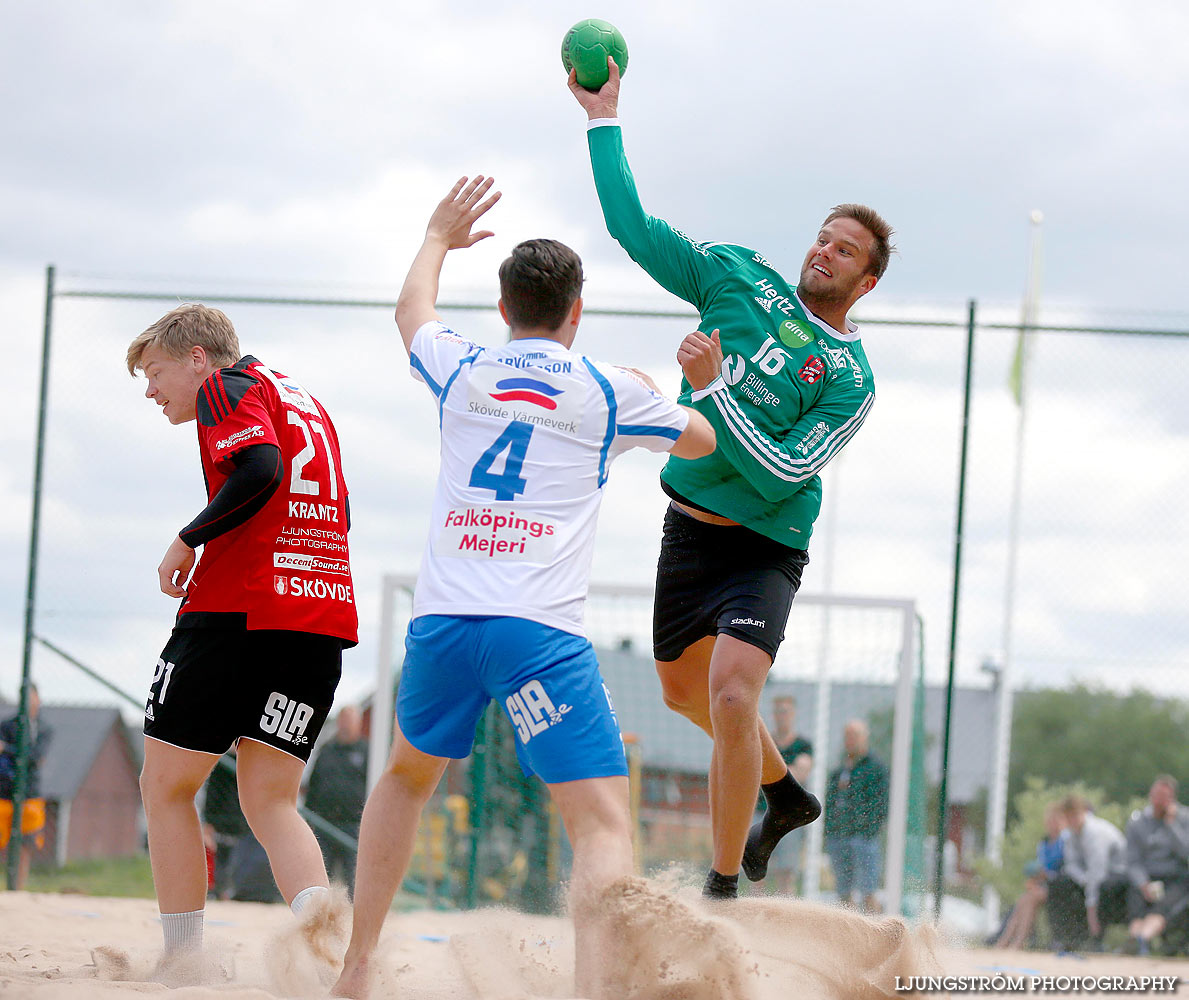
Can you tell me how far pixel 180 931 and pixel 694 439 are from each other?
6.57 feet

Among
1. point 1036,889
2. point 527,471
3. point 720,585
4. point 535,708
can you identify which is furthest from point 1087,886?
point 527,471

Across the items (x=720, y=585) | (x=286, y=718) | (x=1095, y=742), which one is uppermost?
(x=720, y=585)

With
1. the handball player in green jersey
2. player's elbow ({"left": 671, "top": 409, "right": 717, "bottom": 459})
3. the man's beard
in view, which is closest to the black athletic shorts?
the handball player in green jersey

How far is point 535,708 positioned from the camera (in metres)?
2.78

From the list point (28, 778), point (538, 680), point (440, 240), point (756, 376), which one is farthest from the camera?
point (28, 778)

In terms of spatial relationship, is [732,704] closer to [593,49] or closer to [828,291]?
[828,291]

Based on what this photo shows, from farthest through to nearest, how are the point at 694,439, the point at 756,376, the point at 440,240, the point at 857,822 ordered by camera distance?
1. the point at 857,822
2. the point at 756,376
3. the point at 440,240
4. the point at 694,439

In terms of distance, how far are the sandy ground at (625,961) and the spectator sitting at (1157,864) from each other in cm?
400

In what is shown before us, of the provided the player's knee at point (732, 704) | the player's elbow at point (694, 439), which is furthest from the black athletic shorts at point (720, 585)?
the player's elbow at point (694, 439)

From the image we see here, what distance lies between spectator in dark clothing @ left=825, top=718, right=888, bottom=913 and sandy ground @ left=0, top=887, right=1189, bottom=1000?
324 centimetres

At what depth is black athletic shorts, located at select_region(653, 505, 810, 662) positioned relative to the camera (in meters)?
3.84

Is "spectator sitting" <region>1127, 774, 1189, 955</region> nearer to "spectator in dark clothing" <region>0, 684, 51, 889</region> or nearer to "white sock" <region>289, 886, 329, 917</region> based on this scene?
"white sock" <region>289, 886, 329, 917</region>

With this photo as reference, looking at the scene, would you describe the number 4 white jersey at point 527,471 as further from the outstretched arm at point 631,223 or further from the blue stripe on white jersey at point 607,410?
the outstretched arm at point 631,223

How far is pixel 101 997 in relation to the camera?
2748mm
